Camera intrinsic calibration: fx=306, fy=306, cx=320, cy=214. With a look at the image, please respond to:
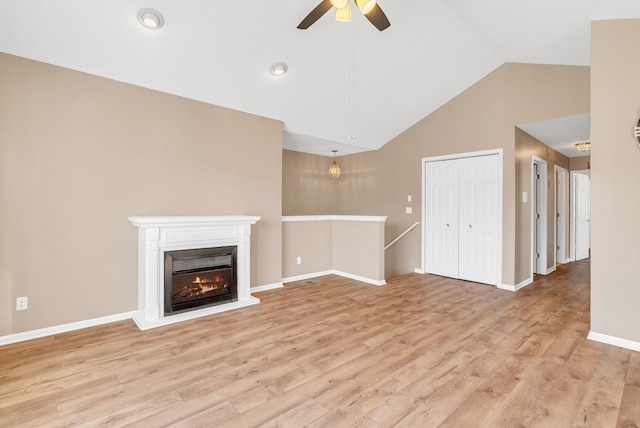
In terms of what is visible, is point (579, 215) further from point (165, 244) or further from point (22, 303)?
point (22, 303)

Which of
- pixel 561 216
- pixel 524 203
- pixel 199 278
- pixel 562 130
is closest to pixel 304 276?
pixel 199 278

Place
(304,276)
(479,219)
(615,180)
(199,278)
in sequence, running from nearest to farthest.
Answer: (615,180)
(199,278)
(479,219)
(304,276)

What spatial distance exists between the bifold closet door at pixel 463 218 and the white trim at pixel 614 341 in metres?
1.91

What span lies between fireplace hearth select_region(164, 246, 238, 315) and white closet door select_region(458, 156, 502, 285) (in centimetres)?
369

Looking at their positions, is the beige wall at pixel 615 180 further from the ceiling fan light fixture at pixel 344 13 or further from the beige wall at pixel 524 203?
the ceiling fan light fixture at pixel 344 13

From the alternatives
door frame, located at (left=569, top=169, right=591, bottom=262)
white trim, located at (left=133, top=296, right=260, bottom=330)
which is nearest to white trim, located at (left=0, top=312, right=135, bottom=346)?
white trim, located at (left=133, top=296, right=260, bottom=330)

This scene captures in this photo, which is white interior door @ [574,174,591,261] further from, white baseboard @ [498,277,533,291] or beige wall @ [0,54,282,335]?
beige wall @ [0,54,282,335]

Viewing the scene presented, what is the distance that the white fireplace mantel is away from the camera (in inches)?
126

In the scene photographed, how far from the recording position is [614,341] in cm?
271

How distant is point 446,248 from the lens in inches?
209

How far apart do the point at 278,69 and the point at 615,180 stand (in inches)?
139

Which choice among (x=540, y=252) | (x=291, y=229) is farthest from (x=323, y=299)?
(x=540, y=252)

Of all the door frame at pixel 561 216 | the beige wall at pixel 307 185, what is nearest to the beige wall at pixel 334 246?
the beige wall at pixel 307 185

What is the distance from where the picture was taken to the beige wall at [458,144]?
4.13 meters
